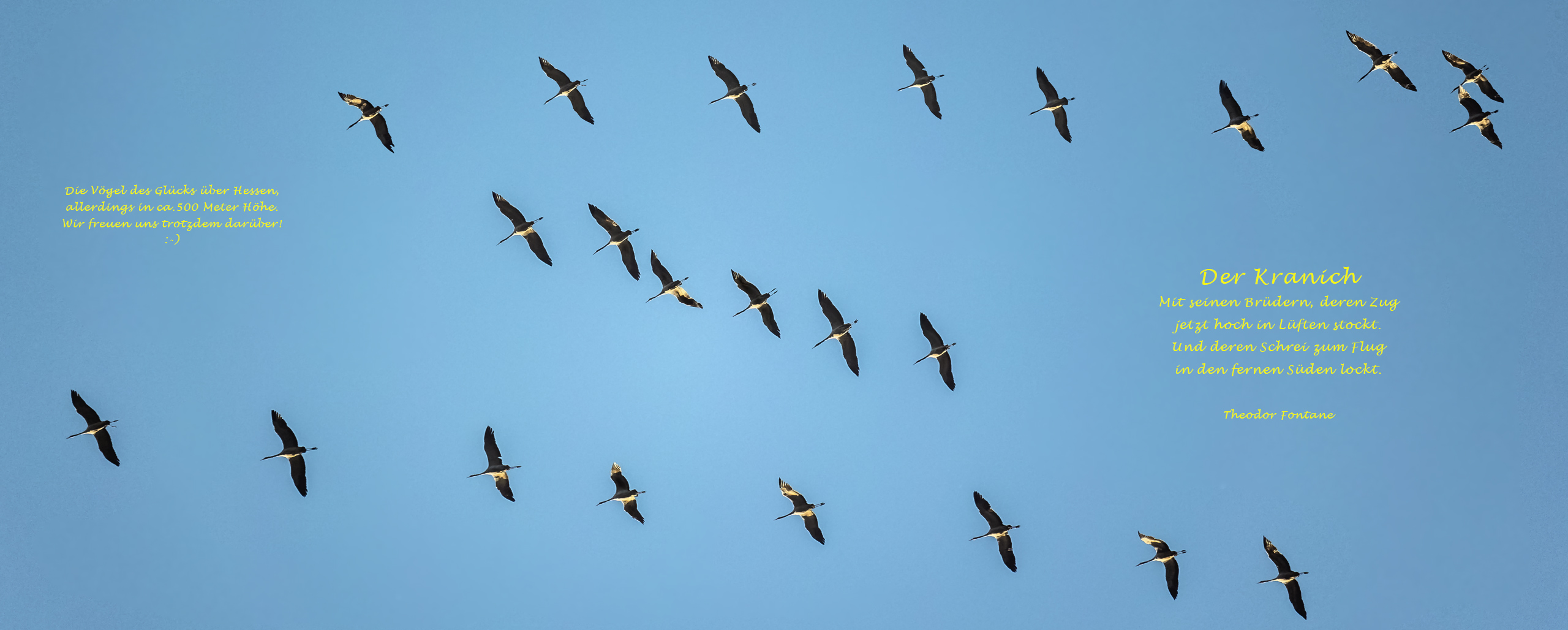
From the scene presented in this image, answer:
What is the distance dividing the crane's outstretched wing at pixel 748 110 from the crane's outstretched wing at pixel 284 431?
15.0 metres

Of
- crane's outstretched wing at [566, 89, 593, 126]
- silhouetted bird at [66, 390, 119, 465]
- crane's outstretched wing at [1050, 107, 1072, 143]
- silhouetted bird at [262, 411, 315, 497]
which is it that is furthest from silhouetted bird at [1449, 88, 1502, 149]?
silhouetted bird at [66, 390, 119, 465]

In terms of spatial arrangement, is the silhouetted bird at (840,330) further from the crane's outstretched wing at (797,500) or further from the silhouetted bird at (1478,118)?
the silhouetted bird at (1478,118)

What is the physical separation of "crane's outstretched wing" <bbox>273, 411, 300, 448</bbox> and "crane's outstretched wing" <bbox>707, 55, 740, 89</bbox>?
15.0m

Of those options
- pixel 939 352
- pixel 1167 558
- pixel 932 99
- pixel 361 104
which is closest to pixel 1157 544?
pixel 1167 558

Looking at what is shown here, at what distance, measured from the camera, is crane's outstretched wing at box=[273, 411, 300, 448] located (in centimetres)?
3544

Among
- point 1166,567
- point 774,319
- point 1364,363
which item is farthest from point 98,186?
point 1364,363

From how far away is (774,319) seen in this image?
36125 mm

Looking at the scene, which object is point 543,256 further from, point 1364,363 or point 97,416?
point 1364,363

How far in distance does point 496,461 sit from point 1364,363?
988 inches

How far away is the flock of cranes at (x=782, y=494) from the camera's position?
35.6 meters

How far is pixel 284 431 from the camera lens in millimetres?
35500

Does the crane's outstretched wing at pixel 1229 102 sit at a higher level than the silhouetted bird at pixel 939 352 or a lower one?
higher

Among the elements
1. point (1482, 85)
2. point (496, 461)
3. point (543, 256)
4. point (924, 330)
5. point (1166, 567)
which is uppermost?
point (1482, 85)

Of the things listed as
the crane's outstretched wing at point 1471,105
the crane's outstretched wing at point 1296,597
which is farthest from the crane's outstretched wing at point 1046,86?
the crane's outstretched wing at point 1296,597
